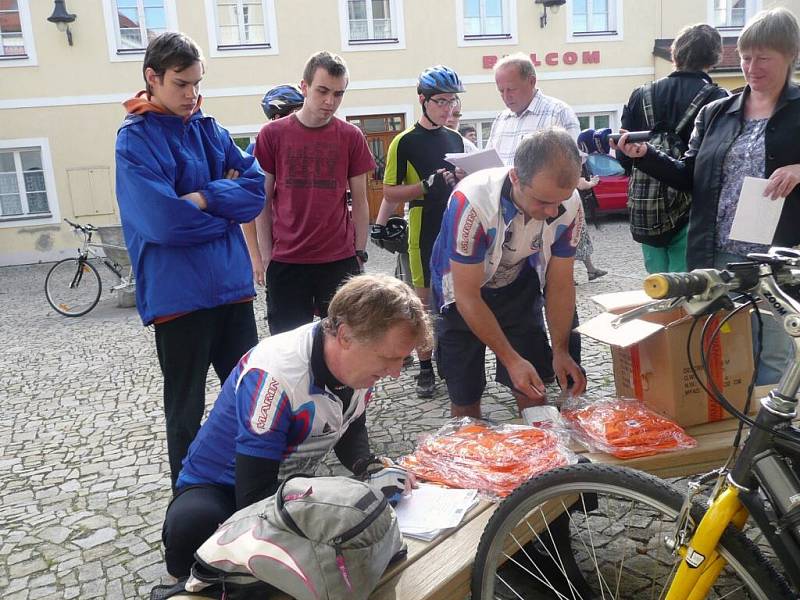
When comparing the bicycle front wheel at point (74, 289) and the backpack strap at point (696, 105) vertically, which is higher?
the backpack strap at point (696, 105)

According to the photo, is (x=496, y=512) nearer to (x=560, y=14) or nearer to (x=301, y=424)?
(x=301, y=424)

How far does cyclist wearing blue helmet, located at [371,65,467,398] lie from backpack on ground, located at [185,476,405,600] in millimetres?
2932

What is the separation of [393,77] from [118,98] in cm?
573

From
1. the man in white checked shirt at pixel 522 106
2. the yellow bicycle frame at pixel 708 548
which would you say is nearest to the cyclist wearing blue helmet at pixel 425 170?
the man in white checked shirt at pixel 522 106

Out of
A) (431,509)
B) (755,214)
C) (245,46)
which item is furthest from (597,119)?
(431,509)

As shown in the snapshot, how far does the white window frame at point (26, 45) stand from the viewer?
47.3ft

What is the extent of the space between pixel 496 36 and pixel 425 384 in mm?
13326

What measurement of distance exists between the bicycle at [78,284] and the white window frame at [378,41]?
8332 millimetres

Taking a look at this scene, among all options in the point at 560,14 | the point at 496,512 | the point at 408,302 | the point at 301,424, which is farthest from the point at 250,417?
the point at 560,14

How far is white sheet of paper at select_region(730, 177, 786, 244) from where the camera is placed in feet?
9.57

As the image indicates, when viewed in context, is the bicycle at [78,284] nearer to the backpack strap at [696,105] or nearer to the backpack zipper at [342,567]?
the backpack strap at [696,105]

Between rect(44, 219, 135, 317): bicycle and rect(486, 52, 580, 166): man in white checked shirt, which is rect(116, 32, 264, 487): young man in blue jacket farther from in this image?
rect(44, 219, 135, 317): bicycle

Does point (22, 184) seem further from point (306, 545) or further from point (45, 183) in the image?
point (306, 545)

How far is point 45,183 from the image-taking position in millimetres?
15000
